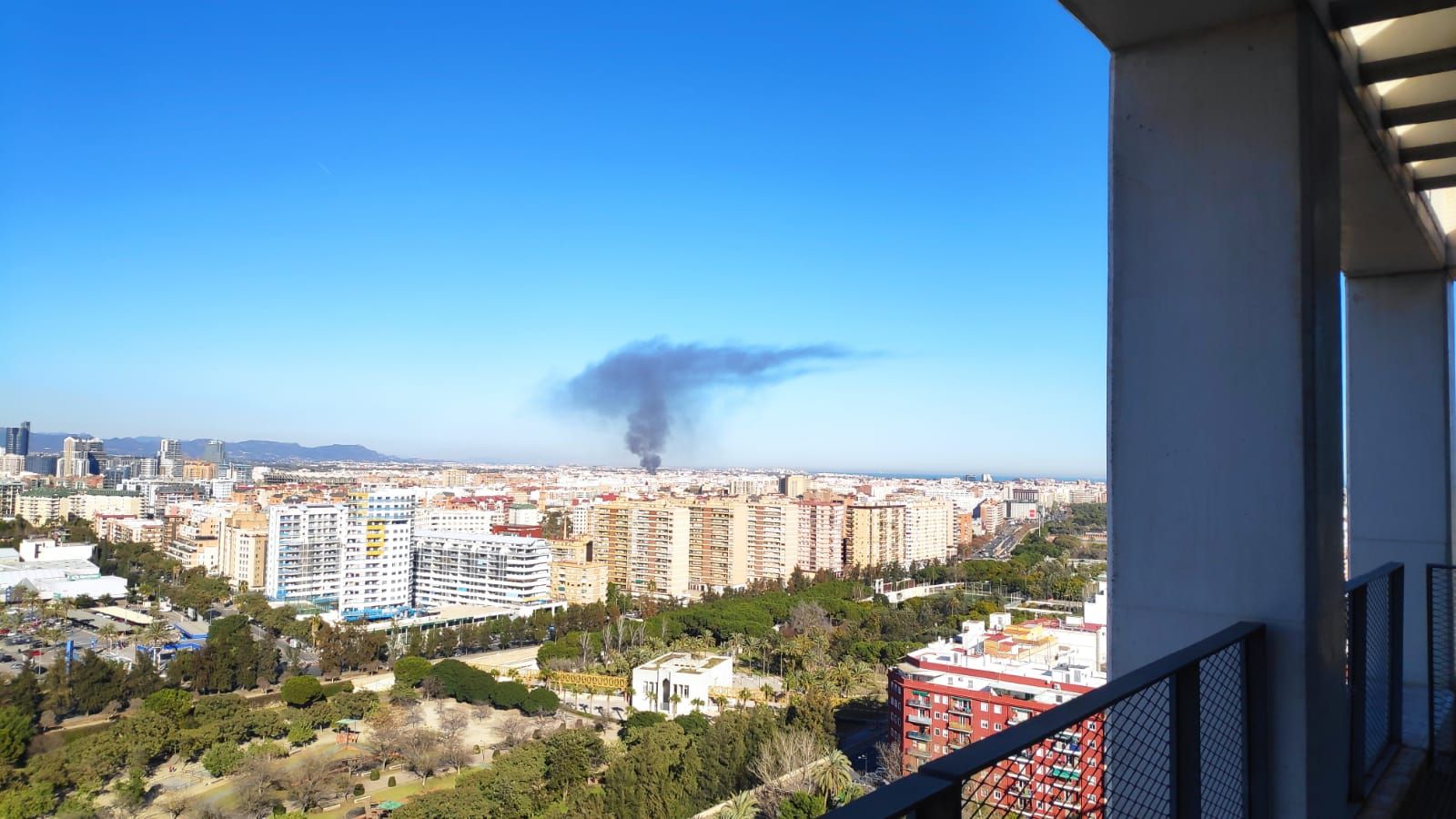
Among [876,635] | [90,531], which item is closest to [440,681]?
[876,635]

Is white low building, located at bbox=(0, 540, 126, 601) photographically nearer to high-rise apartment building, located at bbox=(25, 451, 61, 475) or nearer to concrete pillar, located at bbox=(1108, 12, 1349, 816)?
high-rise apartment building, located at bbox=(25, 451, 61, 475)

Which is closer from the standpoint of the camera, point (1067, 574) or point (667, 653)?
point (667, 653)

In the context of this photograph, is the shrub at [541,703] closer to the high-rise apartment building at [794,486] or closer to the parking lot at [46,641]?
the parking lot at [46,641]

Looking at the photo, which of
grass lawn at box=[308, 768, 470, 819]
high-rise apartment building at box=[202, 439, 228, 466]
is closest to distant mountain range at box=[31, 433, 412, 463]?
high-rise apartment building at box=[202, 439, 228, 466]

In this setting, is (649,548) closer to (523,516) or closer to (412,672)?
(523,516)

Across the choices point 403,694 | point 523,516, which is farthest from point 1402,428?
point 523,516

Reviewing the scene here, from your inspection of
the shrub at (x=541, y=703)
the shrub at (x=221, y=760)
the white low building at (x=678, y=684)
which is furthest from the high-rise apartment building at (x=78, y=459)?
the white low building at (x=678, y=684)

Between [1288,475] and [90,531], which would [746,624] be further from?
[90,531]
